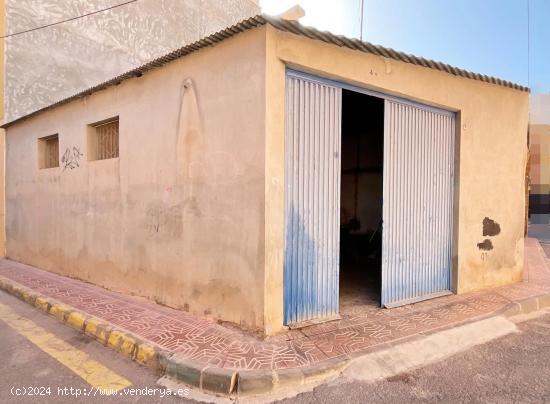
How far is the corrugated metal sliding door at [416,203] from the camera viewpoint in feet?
16.7

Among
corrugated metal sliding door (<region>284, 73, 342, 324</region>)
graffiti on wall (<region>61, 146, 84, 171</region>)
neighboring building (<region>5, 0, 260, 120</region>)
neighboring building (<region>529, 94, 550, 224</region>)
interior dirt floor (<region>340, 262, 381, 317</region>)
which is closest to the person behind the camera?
corrugated metal sliding door (<region>284, 73, 342, 324</region>)

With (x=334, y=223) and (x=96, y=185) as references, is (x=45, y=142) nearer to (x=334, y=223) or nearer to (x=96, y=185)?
(x=96, y=185)

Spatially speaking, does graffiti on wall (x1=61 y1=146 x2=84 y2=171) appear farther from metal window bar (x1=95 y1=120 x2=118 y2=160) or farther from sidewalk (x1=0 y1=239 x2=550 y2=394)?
sidewalk (x1=0 y1=239 x2=550 y2=394)

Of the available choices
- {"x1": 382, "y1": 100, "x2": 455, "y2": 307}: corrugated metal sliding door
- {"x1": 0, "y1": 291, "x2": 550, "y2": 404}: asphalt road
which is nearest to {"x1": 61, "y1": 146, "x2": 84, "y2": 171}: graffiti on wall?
{"x1": 0, "y1": 291, "x2": 550, "y2": 404}: asphalt road

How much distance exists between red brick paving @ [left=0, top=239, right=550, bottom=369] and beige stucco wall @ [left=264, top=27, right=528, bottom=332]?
376 mm

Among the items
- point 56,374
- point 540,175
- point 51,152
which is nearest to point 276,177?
point 56,374

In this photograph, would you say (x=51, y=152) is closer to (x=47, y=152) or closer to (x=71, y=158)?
(x=47, y=152)

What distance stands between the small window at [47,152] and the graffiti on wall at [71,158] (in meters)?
0.94

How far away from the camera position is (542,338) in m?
4.30

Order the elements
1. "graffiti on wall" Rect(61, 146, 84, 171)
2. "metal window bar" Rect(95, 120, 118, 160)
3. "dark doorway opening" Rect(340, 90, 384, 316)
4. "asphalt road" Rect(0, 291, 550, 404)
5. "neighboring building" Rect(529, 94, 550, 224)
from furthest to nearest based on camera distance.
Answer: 1. "neighboring building" Rect(529, 94, 550, 224)
2. "dark doorway opening" Rect(340, 90, 384, 316)
3. "graffiti on wall" Rect(61, 146, 84, 171)
4. "metal window bar" Rect(95, 120, 118, 160)
5. "asphalt road" Rect(0, 291, 550, 404)

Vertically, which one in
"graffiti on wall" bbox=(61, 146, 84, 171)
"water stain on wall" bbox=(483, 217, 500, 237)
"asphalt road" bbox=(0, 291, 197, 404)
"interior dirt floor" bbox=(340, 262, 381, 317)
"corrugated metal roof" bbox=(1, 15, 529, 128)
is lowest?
"asphalt road" bbox=(0, 291, 197, 404)

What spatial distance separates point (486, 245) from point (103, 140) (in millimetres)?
7159

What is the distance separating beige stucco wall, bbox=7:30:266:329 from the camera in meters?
4.05

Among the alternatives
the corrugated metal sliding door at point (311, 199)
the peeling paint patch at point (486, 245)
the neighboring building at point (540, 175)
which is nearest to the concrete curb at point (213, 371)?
the corrugated metal sliding door at point (311, 199)
